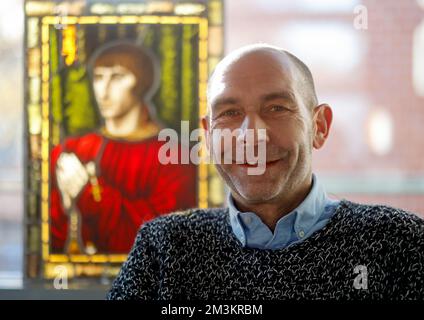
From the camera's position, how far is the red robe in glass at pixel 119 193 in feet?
6.07

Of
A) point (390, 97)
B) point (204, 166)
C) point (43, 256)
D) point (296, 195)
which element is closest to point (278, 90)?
point (296, 195)

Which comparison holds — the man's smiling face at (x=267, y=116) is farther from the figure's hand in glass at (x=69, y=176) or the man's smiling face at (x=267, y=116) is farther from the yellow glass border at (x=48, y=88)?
the figure's hand in glass at (x=69, y=176)

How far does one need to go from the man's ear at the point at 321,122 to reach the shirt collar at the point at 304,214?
78 millimetres

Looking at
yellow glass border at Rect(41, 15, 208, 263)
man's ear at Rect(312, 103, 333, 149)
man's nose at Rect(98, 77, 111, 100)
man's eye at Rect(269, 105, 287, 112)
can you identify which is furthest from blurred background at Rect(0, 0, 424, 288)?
man's eye at Rect(269, 105, 287, 112)

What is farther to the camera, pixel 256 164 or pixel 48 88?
pixel 48 88

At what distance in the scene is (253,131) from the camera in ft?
3.25

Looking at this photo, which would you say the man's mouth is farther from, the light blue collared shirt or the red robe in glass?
the red robe in glass

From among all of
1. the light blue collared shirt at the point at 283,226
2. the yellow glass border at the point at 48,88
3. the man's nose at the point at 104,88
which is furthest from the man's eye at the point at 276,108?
the man's nose at the point at 104,88

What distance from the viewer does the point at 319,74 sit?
1.83 m

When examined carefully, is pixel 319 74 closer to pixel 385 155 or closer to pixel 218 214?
pixel 385 155

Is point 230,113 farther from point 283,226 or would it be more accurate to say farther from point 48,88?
point 48,88

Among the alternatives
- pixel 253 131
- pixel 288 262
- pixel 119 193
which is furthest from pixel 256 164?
pixel 119 193

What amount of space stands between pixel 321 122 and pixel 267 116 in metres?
0.14
